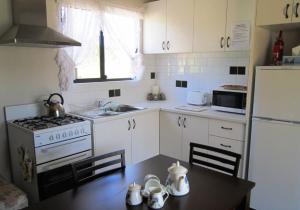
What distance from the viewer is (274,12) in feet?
7.07

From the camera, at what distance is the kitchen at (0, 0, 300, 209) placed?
2346 mm

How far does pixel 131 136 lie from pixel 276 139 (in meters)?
1.52

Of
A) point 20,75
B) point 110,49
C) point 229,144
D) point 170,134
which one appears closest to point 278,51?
point 229,144

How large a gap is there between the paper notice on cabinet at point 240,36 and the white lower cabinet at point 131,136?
1.23 m

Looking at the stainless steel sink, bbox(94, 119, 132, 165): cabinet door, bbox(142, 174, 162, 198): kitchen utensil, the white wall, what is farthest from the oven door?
bbox(142, 174, 162, 198): kitchen utensil

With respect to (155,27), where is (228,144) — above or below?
below

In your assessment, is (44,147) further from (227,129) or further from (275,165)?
(275,165)

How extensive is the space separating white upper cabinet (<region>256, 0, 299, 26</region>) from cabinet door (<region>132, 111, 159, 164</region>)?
1.59 meters

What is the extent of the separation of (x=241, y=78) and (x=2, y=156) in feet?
8.87

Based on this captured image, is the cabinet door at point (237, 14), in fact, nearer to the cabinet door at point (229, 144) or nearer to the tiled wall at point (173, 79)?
the tiled wall at point (173, 79)

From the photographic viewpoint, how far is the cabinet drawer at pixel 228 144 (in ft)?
8.29

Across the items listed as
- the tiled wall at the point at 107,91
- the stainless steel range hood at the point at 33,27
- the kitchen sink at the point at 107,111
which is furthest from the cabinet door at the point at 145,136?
the stainless steel range hood at the point at 33,27

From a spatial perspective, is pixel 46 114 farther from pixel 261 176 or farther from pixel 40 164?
pixel 261 176

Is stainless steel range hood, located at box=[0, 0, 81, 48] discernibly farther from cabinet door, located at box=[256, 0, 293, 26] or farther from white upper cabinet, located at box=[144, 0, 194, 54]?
cabinet door, located at box=[256, 0, 293, 26]
